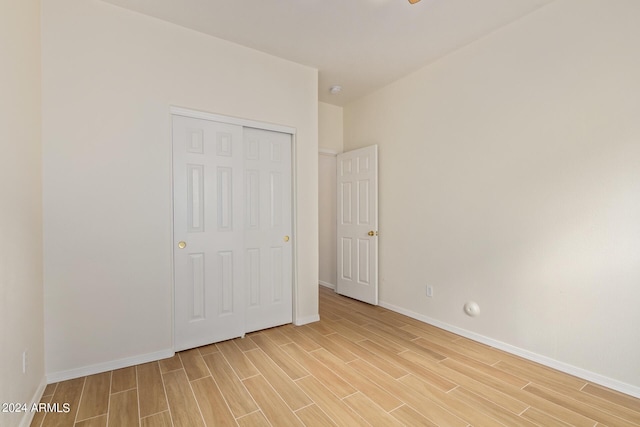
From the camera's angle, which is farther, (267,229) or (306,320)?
(306,320)

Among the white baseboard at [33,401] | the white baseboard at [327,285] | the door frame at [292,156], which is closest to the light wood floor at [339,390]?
the white baseboard at [33,401]

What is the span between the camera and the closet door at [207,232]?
102 inches

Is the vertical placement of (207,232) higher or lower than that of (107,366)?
higher

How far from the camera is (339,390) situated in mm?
2025

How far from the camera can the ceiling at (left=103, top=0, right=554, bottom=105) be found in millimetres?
2291

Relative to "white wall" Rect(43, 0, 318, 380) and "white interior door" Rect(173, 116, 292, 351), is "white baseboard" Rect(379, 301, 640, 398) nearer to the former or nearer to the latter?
"white interior door" Rect(173, 116, 292, 351)

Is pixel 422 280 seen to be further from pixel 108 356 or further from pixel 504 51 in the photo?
pixel 108 356

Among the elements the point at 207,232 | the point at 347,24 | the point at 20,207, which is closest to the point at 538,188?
the point at 347,24

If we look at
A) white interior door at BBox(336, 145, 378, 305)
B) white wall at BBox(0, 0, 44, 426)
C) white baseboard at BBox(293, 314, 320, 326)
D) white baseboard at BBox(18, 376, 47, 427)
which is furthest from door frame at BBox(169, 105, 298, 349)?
white baseboard at BBox(18, 376, 47, 427)

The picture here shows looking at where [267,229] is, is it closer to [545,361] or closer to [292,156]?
[292,156]

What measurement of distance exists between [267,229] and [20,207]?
1866 mm

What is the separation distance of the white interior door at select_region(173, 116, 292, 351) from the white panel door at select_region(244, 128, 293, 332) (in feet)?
0.03

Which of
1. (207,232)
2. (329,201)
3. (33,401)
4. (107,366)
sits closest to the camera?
(33,401)

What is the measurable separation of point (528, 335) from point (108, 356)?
3.42 meters
